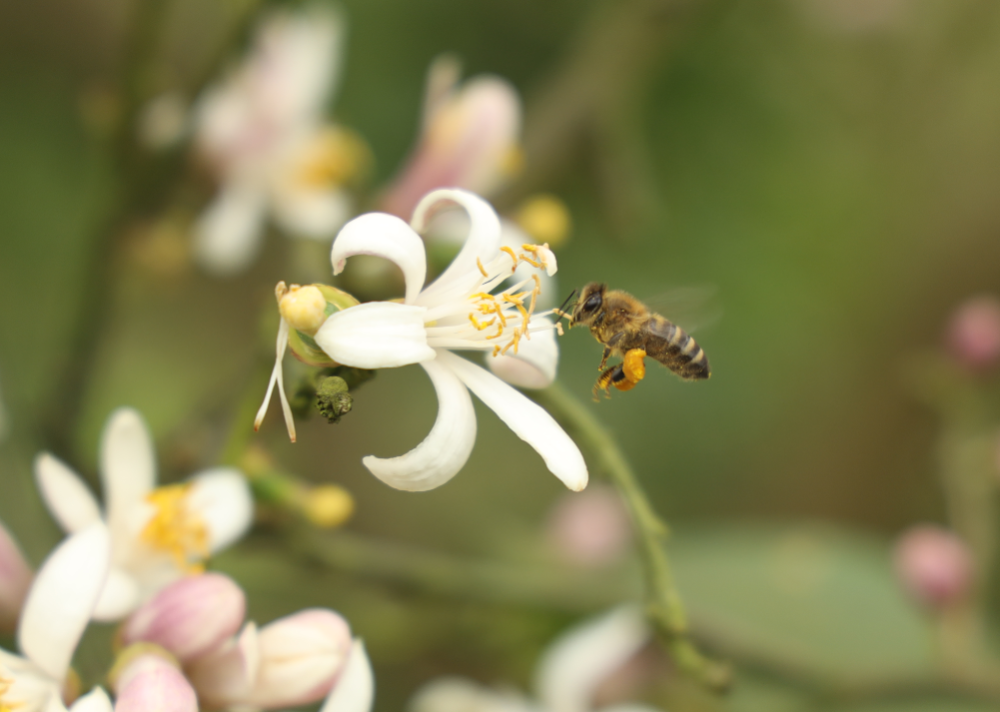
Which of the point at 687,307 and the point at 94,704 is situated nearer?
the point at 94,704

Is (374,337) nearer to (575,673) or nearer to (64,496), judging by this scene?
(64,496)

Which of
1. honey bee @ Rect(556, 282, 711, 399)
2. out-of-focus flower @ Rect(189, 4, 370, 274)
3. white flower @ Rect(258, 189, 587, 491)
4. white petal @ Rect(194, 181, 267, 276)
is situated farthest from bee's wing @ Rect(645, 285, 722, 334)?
white petal @ Rect(194, 181, 267, 276)

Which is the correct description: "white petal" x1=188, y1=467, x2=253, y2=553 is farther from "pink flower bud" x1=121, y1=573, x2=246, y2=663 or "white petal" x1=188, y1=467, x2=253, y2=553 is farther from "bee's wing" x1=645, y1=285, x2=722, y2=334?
"bee's wing" x1=645, y1=285, x2=722, y2=334

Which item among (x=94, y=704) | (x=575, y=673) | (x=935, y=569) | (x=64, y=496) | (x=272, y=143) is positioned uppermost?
(x=272, y=143)

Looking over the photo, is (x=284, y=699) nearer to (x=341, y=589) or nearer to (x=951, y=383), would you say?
(x=341, y=589)

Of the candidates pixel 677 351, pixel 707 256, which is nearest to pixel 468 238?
pixel 677 351

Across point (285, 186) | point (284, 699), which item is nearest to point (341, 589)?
point (285, 186)

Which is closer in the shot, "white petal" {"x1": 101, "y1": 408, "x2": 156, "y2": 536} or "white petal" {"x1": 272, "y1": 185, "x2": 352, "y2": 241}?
"white petal" {"x1": 101, "y1": 408, "x2": 156, "y2": 536}
